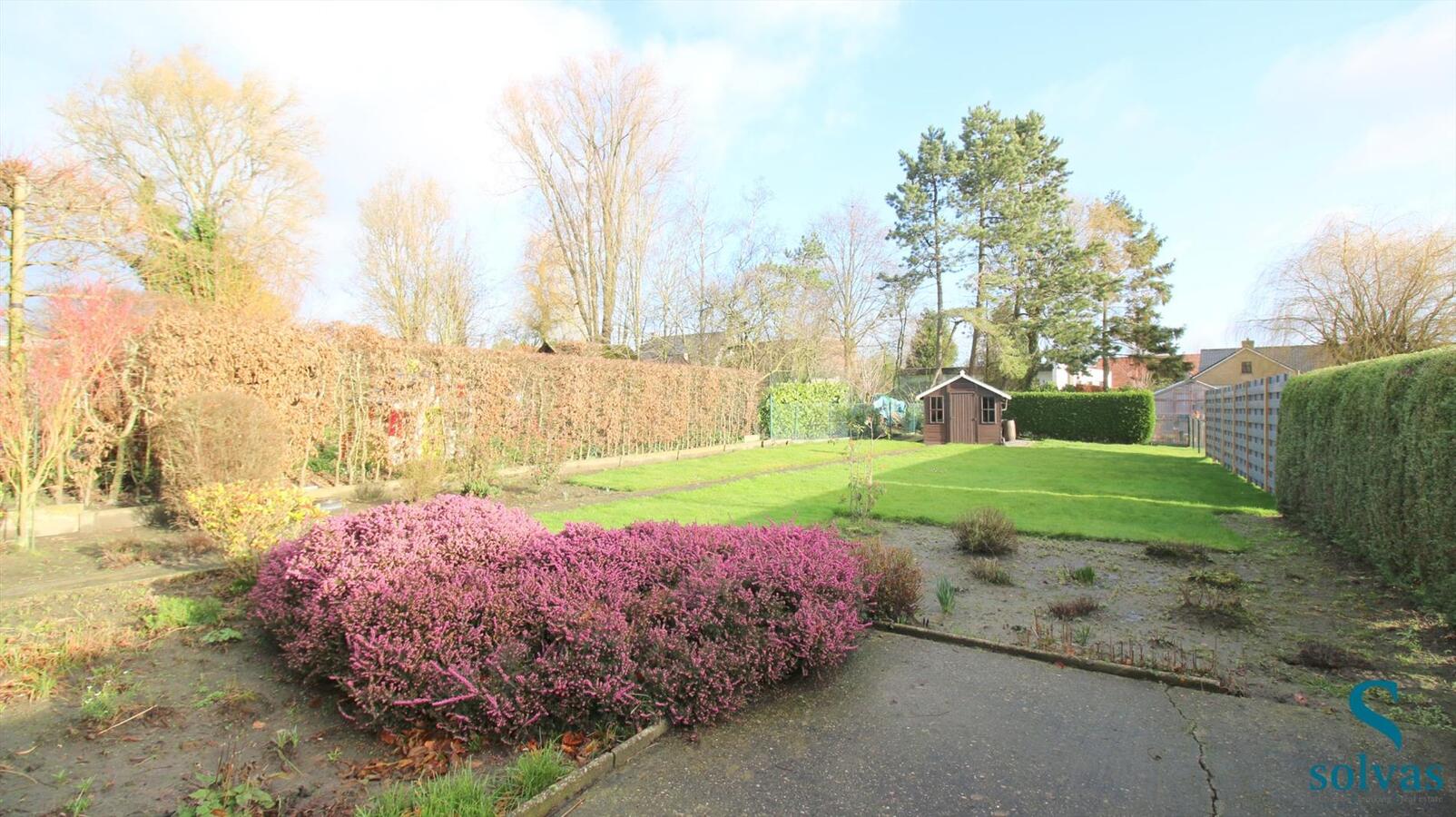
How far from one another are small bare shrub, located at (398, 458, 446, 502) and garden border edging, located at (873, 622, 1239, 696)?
23.0 ft

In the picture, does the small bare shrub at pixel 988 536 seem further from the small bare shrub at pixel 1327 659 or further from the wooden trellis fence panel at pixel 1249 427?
the wooden trellis fence panel at pixel 1249 427

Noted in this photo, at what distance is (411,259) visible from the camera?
28.5 m

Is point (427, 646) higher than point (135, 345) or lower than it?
lower

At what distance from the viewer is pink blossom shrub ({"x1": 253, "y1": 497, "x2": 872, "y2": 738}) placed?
320 centimetres

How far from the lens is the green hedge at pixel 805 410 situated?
82.9 ft

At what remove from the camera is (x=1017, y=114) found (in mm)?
34219

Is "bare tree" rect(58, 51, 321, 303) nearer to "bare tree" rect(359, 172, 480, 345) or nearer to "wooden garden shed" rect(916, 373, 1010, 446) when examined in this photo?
"bare tree" rect(359, 172, 480, 345)

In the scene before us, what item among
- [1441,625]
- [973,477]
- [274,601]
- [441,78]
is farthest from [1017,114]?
[274,601]

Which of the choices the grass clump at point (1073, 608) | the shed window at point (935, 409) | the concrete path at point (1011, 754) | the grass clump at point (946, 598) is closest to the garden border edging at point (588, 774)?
the concrete path at point (1011, 754)

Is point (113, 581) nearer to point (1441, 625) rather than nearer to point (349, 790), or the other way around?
point (349, 790)

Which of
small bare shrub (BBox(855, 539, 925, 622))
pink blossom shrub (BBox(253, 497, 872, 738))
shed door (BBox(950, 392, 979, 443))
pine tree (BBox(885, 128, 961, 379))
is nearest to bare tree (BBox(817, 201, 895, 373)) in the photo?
pine tree (BBox(885, 128, 961, 379))

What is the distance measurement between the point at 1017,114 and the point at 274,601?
38.5 metres

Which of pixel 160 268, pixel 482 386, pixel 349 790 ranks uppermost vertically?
pixel 160 268

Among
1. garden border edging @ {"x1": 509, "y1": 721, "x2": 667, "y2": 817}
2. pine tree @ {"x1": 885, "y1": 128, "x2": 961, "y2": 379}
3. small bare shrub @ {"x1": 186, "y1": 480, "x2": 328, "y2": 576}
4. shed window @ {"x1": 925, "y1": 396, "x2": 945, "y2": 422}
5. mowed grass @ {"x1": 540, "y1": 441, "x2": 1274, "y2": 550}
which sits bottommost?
garden border edging @ {"x1": 509, "y1": 721, "x2": 667, "y2": 817}
